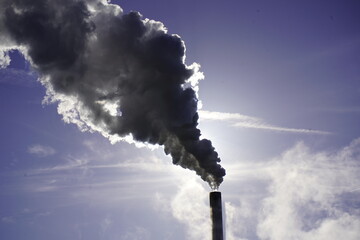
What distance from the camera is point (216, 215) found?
2173cm

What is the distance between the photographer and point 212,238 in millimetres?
21062

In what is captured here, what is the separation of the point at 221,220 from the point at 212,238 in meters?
1.35

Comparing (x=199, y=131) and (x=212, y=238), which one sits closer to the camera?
(x=212, y=238)

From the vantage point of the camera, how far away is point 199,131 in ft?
76.5

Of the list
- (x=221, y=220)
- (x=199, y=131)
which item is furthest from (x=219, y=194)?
(x=199, y=131)

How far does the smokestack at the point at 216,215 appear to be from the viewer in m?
21.0

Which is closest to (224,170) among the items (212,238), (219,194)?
(219,194)

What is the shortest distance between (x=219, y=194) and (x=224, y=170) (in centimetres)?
198

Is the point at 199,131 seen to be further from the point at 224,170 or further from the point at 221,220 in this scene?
the point at 221,220

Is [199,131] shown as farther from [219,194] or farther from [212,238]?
[212,238]

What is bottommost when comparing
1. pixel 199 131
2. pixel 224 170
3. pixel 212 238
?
pixel 212 238

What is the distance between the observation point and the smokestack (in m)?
21.0

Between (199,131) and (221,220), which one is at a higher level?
(199,131)

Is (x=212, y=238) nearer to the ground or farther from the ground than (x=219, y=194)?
nearer to the ground
